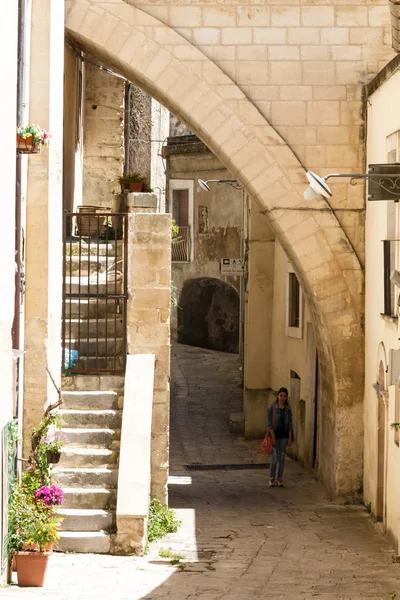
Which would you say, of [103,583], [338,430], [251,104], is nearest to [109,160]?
[251,104]

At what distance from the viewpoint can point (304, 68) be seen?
549 inches

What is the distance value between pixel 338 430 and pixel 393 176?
4.16 metres

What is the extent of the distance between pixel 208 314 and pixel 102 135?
11.0m

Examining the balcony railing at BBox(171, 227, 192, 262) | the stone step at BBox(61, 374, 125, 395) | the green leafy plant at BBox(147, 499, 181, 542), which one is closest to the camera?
the green leafy plant at BBox(147, 499, 181, 542)

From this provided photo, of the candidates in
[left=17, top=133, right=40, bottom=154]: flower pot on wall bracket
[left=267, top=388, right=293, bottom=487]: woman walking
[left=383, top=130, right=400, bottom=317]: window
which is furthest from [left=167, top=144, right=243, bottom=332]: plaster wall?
[left=17, top=133, right=40, bottom=154]: flower pot on wall bracket

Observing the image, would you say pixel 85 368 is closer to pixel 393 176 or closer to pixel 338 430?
pixel 338 430

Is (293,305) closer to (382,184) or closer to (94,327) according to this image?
(94,327)

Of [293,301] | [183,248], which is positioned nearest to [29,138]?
[293,301]

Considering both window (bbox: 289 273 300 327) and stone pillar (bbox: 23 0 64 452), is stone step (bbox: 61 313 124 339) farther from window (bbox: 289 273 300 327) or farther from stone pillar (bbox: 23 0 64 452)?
window (bbox: 289 273 300 327)

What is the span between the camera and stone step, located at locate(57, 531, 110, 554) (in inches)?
419

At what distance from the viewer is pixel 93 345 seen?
13.6 meters

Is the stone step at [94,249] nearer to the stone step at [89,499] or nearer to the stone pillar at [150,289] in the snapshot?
the stone pillar at [150,289]

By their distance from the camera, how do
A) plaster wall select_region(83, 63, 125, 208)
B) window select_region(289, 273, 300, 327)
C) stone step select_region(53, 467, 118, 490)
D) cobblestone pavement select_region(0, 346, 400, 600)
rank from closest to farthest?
cobblestone pavement select_region(0, 346, 400, 600), stone step select_region(53, 467, 118, 490), window select_region(289, 273, 300, 327), plaster wall select_region(83, 63, 125, 208)

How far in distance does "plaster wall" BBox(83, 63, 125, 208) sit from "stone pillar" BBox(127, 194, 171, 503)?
8670 mm
